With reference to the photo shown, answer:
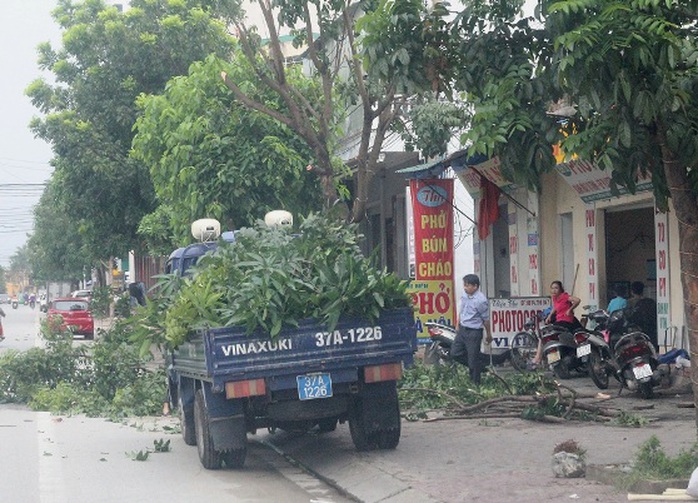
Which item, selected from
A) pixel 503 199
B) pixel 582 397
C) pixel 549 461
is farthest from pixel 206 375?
pixel 503 199

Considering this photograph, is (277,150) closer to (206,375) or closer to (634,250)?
(634,250)

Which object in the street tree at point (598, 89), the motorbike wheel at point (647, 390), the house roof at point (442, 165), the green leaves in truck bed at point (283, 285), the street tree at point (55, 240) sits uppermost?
the street tree at point (55, 240)

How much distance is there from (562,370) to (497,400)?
3987 millimetres

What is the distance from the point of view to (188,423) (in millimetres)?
12750

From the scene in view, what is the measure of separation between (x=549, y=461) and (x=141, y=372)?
959 cm

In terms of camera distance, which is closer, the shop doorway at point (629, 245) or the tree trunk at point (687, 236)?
the tree trunk at point (687, 236)

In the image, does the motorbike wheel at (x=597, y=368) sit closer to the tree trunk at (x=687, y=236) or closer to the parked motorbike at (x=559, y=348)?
the parked motorbike at (x=559, y=348)

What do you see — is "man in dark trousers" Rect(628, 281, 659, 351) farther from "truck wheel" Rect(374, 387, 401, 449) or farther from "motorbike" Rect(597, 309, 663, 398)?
"truck wheel" Rect(374, 387, 401, 449)

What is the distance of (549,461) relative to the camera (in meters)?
10.2

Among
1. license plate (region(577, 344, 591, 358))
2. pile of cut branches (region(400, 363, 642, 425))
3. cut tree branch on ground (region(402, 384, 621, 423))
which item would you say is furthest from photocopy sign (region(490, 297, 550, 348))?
cut tree branch on ground (region(402, 384, 621, 423))

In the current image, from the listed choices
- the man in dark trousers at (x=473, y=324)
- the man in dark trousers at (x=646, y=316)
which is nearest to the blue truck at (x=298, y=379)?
the man in dark trousers at (x=473, y=324)

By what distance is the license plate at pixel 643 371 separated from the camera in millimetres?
13875

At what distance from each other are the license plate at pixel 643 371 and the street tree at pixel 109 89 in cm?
1768

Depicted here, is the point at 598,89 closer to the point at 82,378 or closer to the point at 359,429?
the point at 359,429
